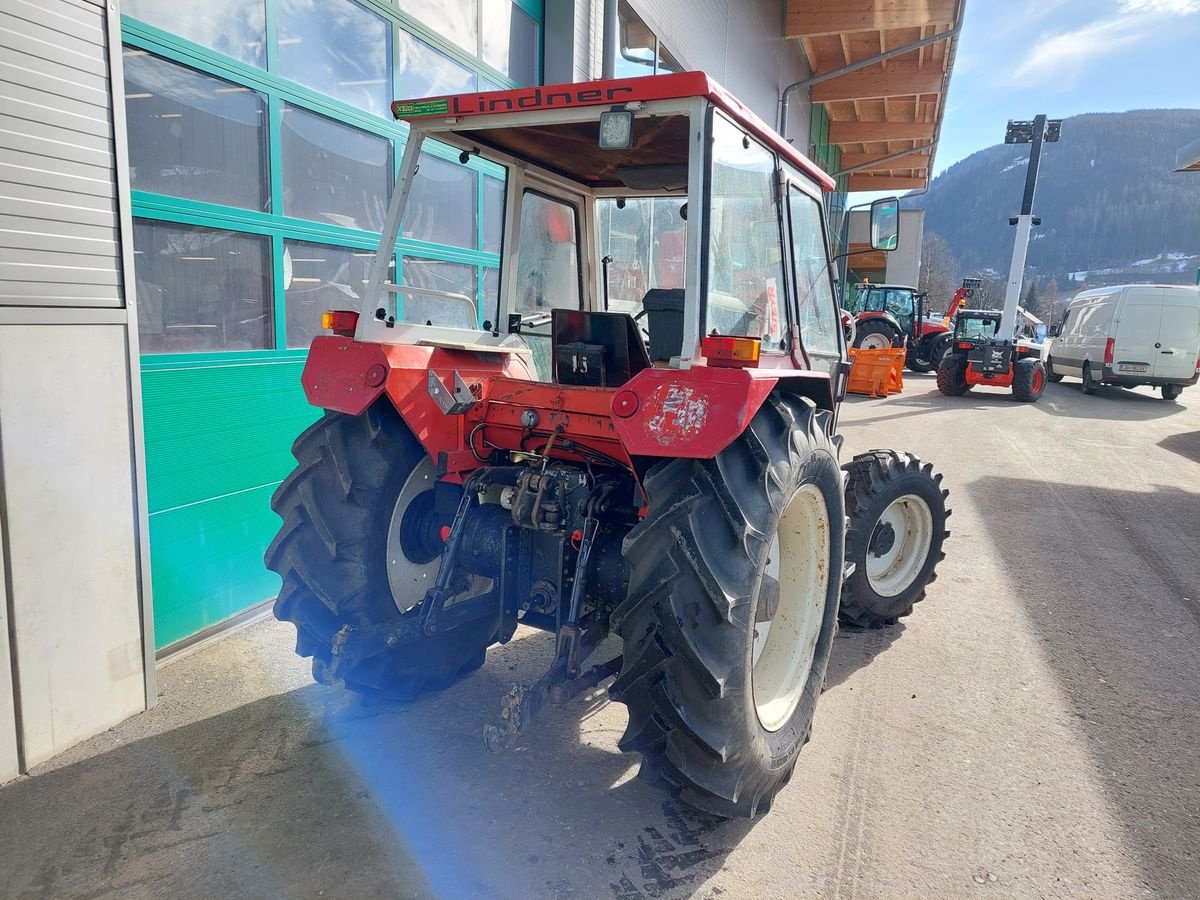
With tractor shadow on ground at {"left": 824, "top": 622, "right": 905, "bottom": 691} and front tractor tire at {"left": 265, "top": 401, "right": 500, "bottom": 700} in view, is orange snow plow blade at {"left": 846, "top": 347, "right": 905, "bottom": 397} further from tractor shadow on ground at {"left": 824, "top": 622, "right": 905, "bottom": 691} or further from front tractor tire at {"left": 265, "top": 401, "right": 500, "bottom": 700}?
front tractor tire at {"left": 265, "top": 401, "right": 500, "bottom": 700}

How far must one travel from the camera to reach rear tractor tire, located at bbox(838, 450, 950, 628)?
12.8ft

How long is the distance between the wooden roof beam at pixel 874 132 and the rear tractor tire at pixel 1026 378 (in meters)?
6.36

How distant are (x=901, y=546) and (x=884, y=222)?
174 centimetres

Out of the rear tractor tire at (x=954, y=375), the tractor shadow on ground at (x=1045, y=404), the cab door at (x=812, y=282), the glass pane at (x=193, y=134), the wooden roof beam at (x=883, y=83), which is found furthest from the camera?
the rear tractor tire at (x=954, y=375)

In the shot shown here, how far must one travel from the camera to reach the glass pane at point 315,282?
443cm

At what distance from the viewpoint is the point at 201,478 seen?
3916 millimetres

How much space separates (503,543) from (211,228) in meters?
2.33

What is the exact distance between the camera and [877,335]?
18.0 m

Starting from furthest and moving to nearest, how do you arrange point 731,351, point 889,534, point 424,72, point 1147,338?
point 1147,338, point 424,72, point 889,534, point 731,351

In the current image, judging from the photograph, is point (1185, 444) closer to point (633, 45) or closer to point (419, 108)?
point (633, 45)

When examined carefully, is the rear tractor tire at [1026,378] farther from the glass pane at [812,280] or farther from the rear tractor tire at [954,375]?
the glass pane at [812,280]

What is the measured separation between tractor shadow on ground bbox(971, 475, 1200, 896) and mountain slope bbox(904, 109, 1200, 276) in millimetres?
109745

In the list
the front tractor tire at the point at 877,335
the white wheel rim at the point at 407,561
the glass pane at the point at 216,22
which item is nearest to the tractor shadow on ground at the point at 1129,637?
the white wheel rim at the point at 407,561

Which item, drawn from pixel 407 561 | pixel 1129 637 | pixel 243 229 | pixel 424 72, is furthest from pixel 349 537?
pixel 1129 637
